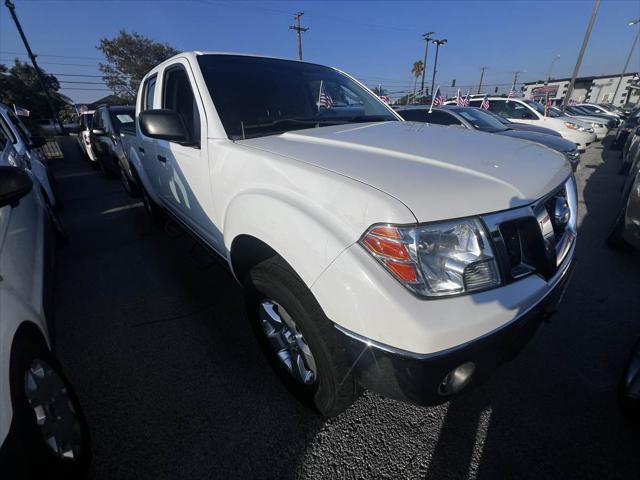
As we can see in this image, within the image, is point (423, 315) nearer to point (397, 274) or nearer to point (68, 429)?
point (397, 274)

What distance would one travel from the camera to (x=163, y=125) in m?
1.87

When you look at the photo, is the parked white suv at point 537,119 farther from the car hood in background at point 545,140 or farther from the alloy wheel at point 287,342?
the alloy wheel at point 287,342

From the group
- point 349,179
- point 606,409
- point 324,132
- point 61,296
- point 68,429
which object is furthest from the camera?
point 61,296

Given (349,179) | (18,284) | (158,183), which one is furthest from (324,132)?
(158,183)

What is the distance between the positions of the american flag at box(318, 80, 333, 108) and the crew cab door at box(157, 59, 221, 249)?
963 millimetres

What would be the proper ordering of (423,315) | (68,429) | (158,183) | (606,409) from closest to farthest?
(423,315) → (68,429) → (606,409) → (158,183)

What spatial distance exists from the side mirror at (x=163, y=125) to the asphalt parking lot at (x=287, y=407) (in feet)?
4.76

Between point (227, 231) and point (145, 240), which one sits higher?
point (227, 231)

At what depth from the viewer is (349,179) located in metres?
1.16

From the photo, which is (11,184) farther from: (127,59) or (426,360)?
(127,59)

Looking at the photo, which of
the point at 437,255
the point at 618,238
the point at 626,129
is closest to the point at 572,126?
the point at 626,129

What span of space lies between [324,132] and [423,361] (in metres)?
1.39

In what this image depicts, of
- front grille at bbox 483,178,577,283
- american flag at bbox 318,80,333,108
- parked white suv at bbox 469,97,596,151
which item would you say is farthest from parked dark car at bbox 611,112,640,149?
front grille at bbox 483,178,577,283

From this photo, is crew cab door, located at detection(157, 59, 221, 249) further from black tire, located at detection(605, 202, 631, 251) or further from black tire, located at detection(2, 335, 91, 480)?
black tire, located at detection(605, 202, 631, 251)
